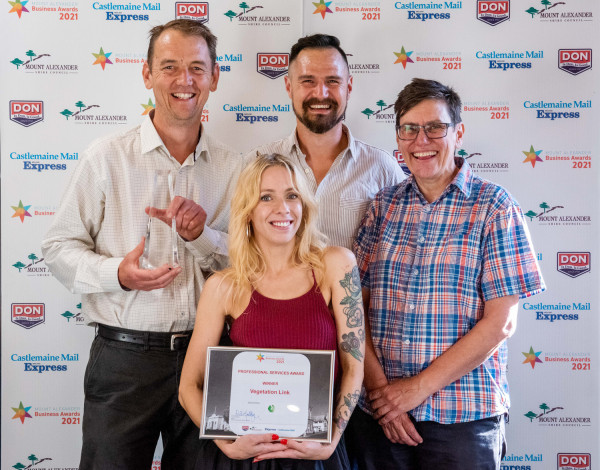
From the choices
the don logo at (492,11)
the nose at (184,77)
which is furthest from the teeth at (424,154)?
the don logo at (492,11)

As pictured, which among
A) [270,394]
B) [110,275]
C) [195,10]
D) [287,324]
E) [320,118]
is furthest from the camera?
[195,10]

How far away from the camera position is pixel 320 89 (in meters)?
2.54

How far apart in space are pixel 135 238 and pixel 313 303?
2.52ft

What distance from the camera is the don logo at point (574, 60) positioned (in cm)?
303

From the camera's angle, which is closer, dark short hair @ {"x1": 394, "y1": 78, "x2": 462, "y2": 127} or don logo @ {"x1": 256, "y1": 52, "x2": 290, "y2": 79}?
dark short hair @ {"x1": 394, "y1": 78, "x2": 462, "y2": 127}

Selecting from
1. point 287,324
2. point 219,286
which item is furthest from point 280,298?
point 219,286

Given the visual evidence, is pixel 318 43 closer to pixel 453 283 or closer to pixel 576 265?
pixel 453 283

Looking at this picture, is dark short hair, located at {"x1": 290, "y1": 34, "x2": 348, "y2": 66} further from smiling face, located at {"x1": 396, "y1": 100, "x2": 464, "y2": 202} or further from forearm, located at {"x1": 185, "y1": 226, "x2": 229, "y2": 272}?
forearm, located at {"x1": 185, "y1": 226, "x2": 229, "y2": 272}

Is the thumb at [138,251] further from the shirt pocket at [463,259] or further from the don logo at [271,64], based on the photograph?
the don logo at [271,64]

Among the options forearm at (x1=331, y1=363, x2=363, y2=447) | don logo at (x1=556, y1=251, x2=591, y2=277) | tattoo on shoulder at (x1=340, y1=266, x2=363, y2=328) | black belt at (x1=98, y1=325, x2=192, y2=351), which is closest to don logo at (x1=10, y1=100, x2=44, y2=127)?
black belt at (x1=98, y1=325, x2=192, y2=351)

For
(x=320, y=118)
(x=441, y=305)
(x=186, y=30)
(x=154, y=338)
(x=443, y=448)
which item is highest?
(x=186, y=30)

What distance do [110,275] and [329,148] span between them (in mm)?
1072

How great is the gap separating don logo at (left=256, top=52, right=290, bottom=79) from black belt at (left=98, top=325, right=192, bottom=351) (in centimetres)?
145

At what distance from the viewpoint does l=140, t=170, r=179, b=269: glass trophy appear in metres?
2.10
